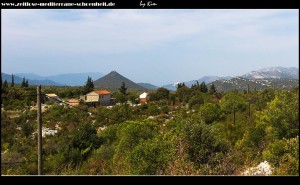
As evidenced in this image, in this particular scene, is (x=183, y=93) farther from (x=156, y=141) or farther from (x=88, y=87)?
(x=156, y=141)

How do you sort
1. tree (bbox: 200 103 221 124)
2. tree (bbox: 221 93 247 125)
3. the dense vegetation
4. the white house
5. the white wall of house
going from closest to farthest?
the dense vegetation < tree (bbox: 200 103 221 124) < tree (bbox: 221 93 247 125) < the white house < the white wall of house

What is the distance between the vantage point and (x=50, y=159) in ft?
53.5

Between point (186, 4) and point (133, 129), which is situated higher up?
point (186, 4)

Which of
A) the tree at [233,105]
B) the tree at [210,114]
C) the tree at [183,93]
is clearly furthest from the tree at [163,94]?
the tree at [210,114]

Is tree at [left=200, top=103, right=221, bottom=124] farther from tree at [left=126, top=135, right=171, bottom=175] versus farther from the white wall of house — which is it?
tree at [left=126, top=135, right=171, bottom=175]

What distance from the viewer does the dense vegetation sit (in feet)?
24.4

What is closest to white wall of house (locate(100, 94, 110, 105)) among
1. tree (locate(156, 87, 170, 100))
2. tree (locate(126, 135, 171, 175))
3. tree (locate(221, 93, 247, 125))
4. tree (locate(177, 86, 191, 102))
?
tree (locate(156, 87, 170, 100))

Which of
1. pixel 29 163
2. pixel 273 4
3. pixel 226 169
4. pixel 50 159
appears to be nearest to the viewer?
pixel 273 4

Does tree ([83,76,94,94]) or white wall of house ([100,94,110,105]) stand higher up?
tree ([83,76,94,94])

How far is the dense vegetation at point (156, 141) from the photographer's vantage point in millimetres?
7430
